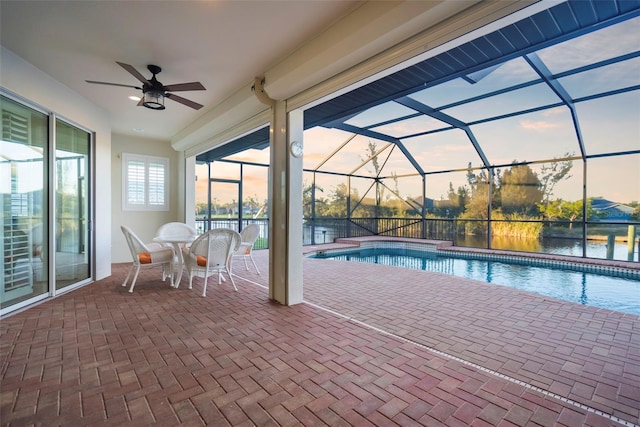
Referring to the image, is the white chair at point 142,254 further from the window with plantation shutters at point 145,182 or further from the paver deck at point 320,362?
the window with plantation shutters at point 145,182

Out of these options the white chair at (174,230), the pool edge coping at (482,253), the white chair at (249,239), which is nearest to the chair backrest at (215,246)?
the white chair at (249,239)

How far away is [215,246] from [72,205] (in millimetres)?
2234

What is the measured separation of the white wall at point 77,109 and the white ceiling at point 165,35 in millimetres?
123

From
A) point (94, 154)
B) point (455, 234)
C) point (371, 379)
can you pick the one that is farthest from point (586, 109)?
point (94, 154)

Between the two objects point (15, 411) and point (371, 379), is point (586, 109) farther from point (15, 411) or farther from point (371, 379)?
point (15, 411)

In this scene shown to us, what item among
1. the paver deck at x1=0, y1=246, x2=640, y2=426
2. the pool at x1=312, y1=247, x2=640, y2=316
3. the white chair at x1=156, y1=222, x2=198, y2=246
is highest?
the white chair at x1=156, y1=222, x2=198, y2=246

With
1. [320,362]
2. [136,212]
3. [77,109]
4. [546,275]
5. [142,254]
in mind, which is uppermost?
[77,109]

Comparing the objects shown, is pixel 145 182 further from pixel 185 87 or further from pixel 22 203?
pixel 185 87

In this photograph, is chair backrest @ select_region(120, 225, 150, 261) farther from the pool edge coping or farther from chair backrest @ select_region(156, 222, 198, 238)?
the pool edge coping

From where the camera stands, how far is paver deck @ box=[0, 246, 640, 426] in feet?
5.47

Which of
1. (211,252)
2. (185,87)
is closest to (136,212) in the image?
(211,252)

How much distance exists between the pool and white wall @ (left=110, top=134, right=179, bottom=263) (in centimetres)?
393

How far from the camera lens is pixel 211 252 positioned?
154 inches

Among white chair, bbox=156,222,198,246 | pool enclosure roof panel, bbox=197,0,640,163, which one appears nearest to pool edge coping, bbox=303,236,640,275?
white chair, bbox=156,222,198,246
